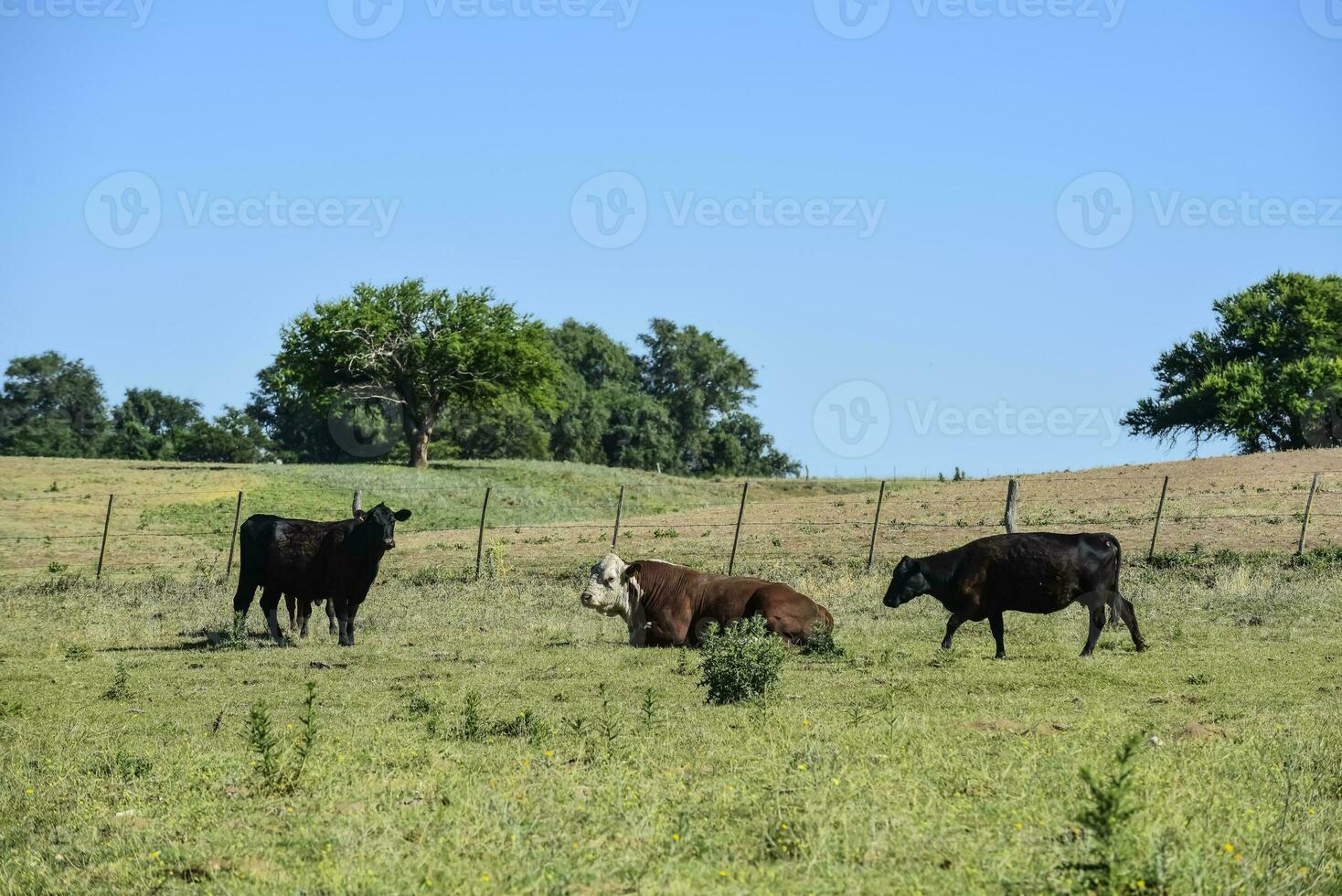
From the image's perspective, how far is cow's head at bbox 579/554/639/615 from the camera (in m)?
19.0

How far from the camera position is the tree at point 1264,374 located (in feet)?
227

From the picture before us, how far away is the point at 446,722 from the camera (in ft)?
40.8

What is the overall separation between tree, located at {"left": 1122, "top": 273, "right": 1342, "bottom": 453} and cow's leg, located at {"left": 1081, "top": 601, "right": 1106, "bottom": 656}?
2235 inches

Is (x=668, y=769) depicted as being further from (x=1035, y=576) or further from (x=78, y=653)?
(x=78, y=653)

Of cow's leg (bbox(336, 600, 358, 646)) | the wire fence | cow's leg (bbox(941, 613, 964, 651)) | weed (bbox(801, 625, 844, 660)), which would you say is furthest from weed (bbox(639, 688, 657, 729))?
the wire fence

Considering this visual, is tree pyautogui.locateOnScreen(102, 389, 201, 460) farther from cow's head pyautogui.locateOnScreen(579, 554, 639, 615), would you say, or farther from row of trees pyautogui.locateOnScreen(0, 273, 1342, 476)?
cow's head pyautogui.locateOnScreen(579, 554, 639, 615)

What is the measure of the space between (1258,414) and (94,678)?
6584 centimetres

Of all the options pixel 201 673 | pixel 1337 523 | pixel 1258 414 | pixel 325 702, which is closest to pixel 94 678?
pixel 201 673

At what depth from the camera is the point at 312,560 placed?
20.2 metres

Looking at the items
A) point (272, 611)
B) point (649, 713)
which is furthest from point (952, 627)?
point (272, 611)

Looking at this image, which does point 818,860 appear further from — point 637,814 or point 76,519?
point 76,519

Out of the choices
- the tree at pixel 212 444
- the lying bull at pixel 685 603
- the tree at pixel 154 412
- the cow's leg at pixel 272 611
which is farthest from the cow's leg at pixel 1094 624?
the tree at pixel 154 412

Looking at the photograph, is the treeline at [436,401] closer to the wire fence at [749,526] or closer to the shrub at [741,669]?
the wire fence at [749,526]

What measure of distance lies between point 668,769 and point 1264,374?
69008 mm
